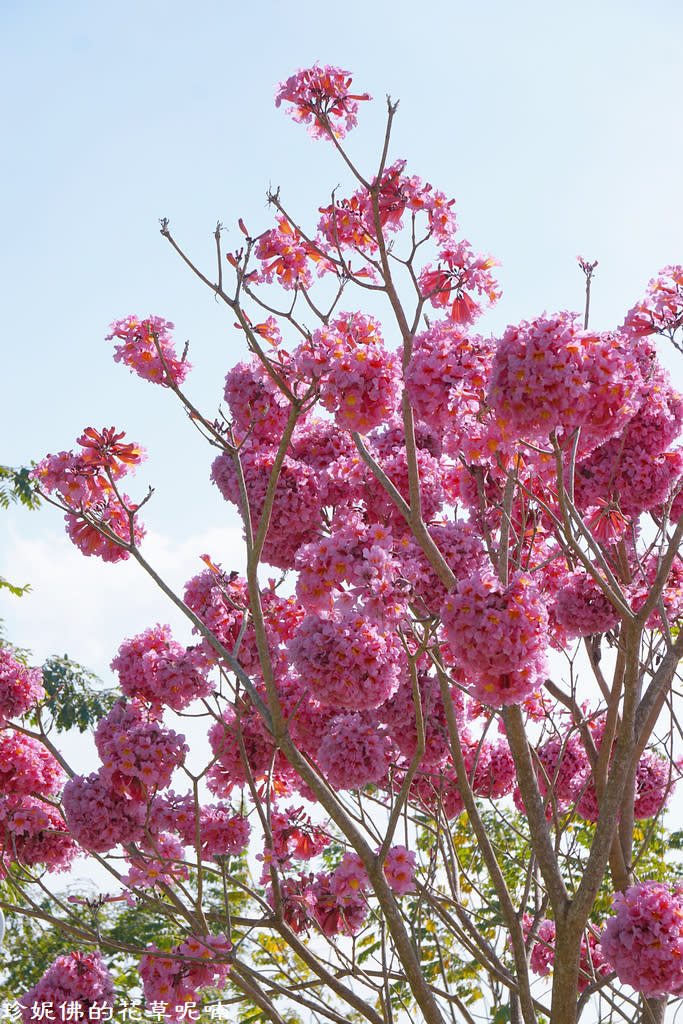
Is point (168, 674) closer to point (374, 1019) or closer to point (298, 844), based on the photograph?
point (298, 844)

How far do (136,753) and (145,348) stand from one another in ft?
5.56

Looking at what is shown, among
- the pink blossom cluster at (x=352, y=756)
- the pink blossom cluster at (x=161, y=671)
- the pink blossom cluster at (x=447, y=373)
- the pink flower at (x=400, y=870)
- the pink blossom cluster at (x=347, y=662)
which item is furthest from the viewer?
the pink blossom cluster at (x=161, y=671)

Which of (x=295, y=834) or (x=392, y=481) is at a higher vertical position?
(x=392, y=481)

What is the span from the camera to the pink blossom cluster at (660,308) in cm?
401

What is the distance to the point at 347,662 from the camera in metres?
3.38

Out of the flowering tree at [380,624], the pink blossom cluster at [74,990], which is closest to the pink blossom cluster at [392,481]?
the flowering tree at [380,624]

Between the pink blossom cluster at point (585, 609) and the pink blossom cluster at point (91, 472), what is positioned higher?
the pink blossom cluster at point (585, 609)

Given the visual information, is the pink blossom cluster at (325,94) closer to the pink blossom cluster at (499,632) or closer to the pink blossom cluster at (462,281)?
the pink blossom cluster at (462,281)

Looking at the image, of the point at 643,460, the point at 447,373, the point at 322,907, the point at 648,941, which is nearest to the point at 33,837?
the point at 322,907

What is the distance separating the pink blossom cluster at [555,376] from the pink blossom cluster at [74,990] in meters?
3.14

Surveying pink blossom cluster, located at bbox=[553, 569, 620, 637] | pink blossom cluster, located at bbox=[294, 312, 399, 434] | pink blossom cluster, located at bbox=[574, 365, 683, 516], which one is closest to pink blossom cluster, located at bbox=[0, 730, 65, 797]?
pink blossom cluster, located at bbox=[294, 312, 399, 434]

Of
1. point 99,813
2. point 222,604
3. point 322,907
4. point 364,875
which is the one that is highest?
point 222,604

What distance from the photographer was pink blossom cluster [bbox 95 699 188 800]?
3.88m

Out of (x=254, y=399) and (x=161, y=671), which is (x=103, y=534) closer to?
(x=161, y=671)
